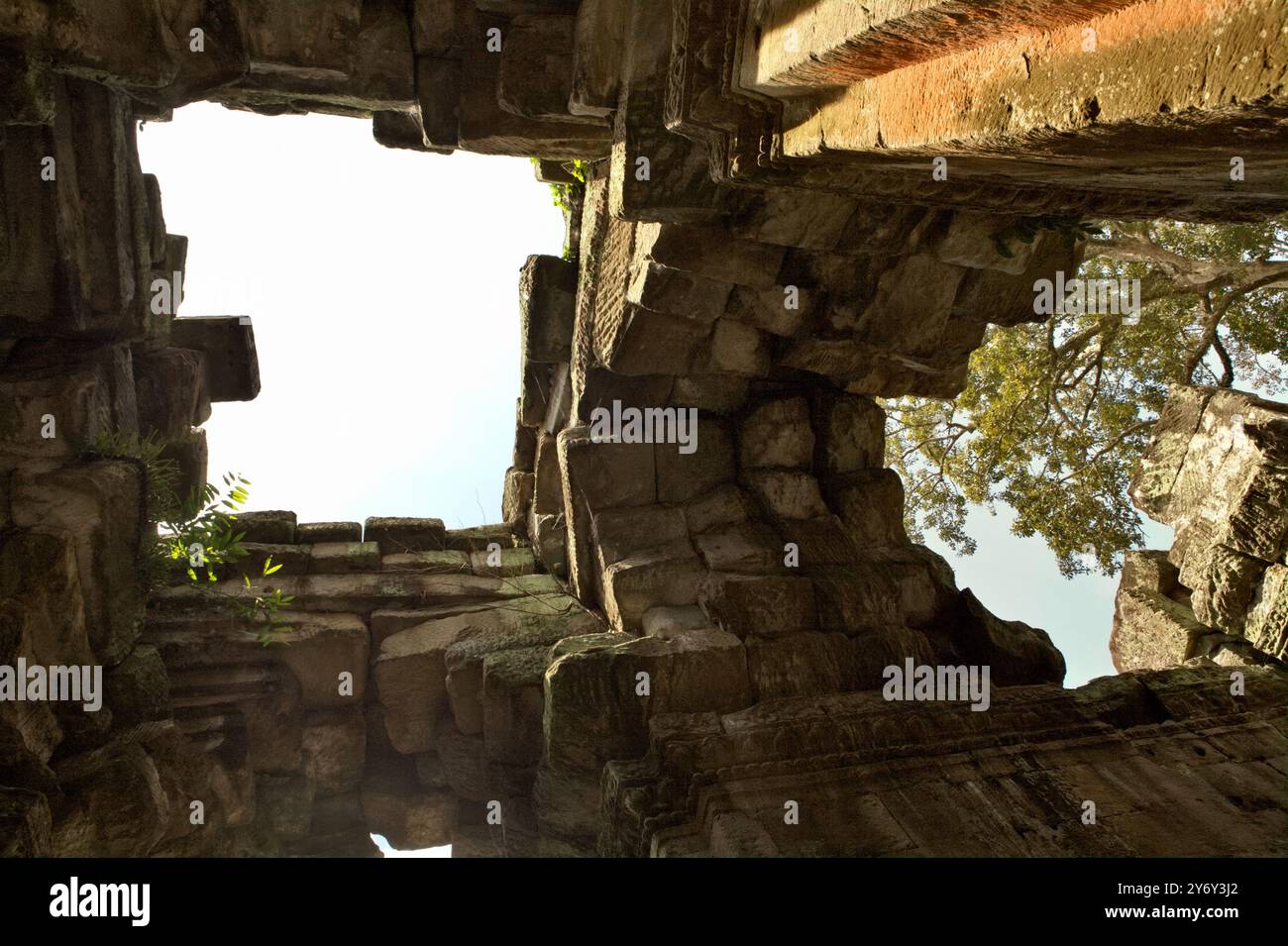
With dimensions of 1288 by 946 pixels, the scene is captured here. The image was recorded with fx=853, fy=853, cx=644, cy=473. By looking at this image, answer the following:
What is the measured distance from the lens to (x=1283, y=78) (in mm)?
1640

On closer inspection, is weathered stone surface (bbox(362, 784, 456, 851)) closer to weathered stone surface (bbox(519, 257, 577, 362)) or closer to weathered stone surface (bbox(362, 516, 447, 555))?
weathered stone surface (bbox(362, 516, 447, 555))

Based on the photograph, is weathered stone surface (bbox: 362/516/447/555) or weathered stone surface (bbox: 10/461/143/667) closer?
weathered stone surface (bbox: 10/461/143/667)

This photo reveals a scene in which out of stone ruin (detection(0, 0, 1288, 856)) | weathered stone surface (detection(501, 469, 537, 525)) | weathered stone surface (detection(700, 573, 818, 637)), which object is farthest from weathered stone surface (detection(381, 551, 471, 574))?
weathered stone surface (detection(700, 573, 818, 637))

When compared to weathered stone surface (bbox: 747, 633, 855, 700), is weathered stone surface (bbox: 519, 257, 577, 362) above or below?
above

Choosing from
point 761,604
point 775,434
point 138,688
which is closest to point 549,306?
point 775,434

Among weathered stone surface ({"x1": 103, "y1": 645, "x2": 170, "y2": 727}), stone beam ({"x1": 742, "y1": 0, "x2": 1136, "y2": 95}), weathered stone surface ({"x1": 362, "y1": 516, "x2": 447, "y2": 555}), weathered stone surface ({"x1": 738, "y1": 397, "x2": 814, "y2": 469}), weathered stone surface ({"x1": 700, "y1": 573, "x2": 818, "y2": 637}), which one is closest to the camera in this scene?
stone beam ({"x1": 742, "y1": 0, "x2": 1136, "y2": 95})

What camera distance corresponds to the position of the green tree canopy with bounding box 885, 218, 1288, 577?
1135 centimetres

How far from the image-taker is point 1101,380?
12461 millimetres

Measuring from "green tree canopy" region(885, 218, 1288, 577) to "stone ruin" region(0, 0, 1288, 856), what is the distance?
14.6 feet

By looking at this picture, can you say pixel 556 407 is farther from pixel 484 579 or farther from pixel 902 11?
pixel 902 11
